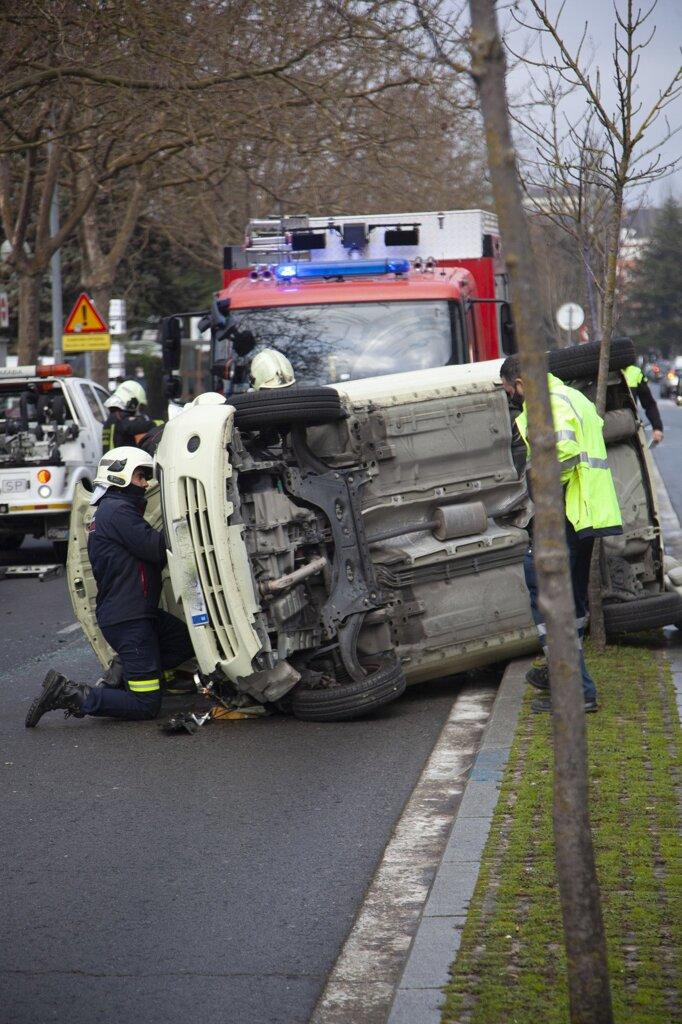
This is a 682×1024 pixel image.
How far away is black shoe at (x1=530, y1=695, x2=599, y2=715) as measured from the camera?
7441 mm

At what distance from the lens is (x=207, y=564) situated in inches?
295

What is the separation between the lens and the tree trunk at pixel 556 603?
339cm

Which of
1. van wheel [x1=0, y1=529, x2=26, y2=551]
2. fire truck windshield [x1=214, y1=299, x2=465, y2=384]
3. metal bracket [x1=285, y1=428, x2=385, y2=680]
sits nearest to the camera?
metal bracket [x1=285, y1=428, x2=385, y2=680]

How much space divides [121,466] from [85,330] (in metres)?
14.6

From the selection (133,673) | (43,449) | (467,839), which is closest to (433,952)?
(467,839)

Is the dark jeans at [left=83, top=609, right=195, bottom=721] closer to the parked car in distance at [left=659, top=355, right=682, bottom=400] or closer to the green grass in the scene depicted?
the green grass

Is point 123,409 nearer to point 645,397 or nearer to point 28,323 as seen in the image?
point 645,397

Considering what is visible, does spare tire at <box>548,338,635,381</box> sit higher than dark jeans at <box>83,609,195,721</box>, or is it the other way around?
spare tire at <box>548,338,635,381</box>

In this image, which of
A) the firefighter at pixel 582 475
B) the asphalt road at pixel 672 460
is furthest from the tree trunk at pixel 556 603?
the asphalt road at pixel 672 460

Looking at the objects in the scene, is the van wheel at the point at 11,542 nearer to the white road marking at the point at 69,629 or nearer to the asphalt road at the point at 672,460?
the white road marking at the point at 69,629

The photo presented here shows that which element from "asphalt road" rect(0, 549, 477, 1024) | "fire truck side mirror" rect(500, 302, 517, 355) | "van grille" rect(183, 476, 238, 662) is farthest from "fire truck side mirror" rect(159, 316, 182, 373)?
"van grille" rect(183, 476, 238, 662)

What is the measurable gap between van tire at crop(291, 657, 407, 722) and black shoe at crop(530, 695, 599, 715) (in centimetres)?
71

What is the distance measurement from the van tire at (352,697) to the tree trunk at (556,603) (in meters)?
4.25

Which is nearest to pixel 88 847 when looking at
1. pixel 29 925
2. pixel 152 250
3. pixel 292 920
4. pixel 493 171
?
pixel 29 925
